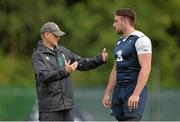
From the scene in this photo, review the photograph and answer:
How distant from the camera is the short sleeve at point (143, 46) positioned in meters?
8.58

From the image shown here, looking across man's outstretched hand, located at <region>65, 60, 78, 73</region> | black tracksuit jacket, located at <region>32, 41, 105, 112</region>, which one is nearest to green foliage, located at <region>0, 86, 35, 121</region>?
black tracksuit jacket, located at <region>32, 41, 105, 112</region>

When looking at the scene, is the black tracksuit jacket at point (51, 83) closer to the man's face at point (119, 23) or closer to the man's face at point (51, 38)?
the man's face at point (51, 38)

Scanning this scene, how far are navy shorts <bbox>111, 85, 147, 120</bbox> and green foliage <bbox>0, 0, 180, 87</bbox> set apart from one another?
1315 cm

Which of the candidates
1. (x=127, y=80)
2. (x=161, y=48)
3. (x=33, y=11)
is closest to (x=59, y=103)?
(x=127, y=80)

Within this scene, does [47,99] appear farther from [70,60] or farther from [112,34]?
[112,34]

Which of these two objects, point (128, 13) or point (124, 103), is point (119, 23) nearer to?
point (128, 13)

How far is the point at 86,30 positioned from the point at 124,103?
49.1 ft

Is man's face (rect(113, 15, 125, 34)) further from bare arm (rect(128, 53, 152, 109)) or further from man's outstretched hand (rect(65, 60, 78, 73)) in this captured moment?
man's outstretched hand (rect(65, 60, 78, 73))

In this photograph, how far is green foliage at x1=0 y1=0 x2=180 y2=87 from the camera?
22.5 metres

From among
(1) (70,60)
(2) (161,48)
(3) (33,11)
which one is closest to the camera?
(1) (70,60)

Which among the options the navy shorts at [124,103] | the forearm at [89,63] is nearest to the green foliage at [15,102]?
the forearm at [89,63]

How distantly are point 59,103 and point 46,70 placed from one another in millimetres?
439

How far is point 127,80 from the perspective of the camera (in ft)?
28.8

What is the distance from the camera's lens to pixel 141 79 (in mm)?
8531
